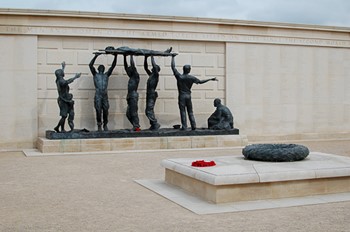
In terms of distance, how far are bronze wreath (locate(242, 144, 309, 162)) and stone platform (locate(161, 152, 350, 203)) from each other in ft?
0.57

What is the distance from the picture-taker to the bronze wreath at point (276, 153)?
9164 millimetres

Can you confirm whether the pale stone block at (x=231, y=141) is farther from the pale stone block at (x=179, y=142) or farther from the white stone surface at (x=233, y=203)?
the white stone surface at (x=233, y=203)

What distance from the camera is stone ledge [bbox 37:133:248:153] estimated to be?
15141 millimetres

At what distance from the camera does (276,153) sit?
9164 millimetres

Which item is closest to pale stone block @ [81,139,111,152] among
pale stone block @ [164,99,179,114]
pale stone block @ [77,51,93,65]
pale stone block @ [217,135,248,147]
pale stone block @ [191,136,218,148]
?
pale stone block @ [191,136,218,148]

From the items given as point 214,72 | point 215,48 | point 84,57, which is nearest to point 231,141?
point 214,72

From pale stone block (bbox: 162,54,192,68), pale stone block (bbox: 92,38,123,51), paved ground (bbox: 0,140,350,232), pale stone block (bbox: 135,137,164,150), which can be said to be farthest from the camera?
pale stone block (bbox: 162,54,192,68)

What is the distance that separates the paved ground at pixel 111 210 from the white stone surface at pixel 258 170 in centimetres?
68

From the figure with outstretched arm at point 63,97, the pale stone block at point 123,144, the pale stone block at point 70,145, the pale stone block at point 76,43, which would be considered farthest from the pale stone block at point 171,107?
the pale stone block at point 70,145

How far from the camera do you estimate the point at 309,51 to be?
20828mm

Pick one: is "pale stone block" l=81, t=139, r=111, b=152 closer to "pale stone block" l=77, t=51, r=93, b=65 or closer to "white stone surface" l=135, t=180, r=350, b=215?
"pale stone block" l=77, t=51, r=93, b=65

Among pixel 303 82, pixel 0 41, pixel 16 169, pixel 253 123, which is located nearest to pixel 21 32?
pixel 0 41

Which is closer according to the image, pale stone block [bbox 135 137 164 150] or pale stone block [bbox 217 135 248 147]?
pale stone block [bbox 135 137 164 150]

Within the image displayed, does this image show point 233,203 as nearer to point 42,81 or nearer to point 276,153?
point 276,153
